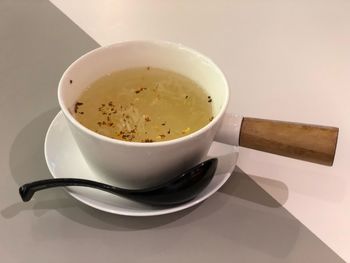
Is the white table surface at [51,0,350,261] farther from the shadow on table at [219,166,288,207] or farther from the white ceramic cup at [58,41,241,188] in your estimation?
the white ceramic cup at [58,41,241,188]

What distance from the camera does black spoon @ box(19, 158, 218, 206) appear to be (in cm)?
54

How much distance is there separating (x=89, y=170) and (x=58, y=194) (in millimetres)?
47

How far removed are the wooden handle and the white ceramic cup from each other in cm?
2

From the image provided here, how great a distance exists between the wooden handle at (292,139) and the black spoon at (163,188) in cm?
6

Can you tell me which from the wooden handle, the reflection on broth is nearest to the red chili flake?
the reflection on broth

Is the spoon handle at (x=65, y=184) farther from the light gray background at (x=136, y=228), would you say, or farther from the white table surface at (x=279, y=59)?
the white table surface at (x=279, y=59)

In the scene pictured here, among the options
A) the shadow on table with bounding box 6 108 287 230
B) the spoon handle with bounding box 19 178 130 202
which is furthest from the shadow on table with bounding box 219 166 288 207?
the spoon handle with bounding box 19 178 130 202

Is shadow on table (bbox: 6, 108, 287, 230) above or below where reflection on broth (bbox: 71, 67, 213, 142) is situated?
below

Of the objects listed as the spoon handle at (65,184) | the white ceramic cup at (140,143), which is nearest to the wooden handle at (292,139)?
the white ceramic cup at (140,143)

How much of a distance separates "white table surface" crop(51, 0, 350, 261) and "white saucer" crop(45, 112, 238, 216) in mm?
36

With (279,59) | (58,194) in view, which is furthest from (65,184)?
(279,59)

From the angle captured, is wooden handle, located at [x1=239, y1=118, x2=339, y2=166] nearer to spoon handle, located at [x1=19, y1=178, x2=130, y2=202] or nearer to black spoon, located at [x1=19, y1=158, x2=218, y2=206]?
black spoon, located at [x1=19, y1=158, x2=218, y2=206]

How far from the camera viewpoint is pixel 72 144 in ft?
2.07

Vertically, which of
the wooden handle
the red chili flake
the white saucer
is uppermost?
the red chili flake
